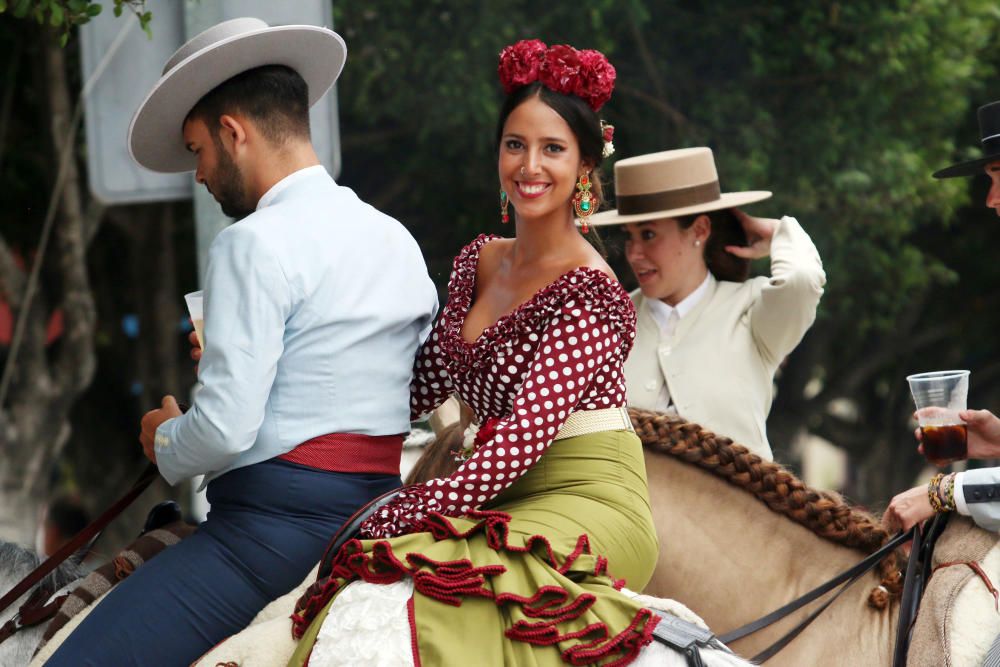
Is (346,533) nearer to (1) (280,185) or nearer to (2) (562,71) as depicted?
(1) (280,185)

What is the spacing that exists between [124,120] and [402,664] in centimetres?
264

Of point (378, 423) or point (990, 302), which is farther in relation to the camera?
point (990, 302)

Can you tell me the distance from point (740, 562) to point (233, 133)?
178cm

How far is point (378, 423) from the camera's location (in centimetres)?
301

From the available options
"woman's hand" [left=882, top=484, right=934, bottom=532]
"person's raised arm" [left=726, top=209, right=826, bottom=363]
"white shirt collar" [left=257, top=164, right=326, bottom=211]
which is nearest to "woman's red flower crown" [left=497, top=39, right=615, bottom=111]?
"white shirt collar" [left=257, top=164, right=326, bottom=211]

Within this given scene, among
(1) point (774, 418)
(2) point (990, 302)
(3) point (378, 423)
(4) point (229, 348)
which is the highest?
(4) point (229, 348)

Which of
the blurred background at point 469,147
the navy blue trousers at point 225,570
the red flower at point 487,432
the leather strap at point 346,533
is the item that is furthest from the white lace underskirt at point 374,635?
the blurred background at point 469,147

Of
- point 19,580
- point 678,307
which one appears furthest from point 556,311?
point 678,307

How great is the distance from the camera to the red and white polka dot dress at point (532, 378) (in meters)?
2.83

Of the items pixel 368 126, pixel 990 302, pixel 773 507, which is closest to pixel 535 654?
pixel 773 507

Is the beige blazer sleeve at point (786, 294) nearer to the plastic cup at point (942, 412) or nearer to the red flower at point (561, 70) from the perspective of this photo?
the plastic cup at point (942, 412)

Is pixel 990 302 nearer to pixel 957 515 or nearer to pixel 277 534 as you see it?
pixel 957 515

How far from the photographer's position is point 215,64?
118 inches

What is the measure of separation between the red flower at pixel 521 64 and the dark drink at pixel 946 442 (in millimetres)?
1464
